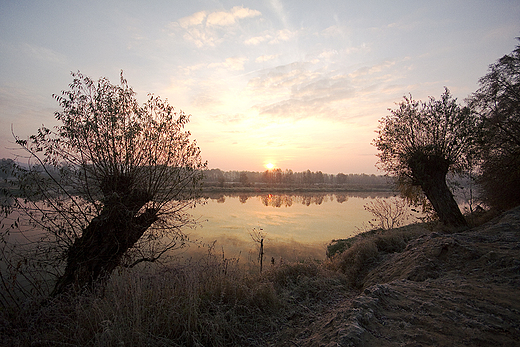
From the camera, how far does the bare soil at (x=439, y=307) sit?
248 centimetres

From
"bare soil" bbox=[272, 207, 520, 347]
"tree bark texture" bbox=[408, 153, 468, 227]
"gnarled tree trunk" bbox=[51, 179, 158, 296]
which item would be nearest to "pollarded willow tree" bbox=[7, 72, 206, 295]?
"gnarled tree trunk" bbox=[51, 179, 158, 296]

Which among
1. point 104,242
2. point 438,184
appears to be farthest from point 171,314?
point 438,184

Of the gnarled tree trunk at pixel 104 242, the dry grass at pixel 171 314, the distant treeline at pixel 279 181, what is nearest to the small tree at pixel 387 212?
the distant treeline at pixel 279 181

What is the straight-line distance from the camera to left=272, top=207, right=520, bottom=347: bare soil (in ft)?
8.14

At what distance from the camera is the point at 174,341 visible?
339 centimetres

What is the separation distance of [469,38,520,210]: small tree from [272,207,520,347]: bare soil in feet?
25.5

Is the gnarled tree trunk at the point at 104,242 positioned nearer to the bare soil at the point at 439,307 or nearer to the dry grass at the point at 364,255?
the bare soil at the point at 439,307

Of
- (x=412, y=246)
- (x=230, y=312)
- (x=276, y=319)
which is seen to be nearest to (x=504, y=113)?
(x=412, y=246)

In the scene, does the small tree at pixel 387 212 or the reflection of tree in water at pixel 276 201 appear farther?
the reflection of tree in water at pixel 276 201

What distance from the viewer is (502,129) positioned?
10047mm

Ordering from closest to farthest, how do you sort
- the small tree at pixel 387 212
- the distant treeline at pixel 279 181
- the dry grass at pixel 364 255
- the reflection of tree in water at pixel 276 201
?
the dry grass at pixel 364 255
the small tree at pixel 387 212
the reflection of tree in water at pixel 276 201
the distant treeline at pixel 279 181

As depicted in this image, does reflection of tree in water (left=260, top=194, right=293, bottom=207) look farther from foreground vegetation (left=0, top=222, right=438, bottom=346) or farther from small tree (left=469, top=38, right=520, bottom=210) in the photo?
foreground vegetation (left=0, top=222, right=438, bottom=346)

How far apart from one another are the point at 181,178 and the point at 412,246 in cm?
714

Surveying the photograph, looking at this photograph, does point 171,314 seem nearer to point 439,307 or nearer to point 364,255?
point 439,307
